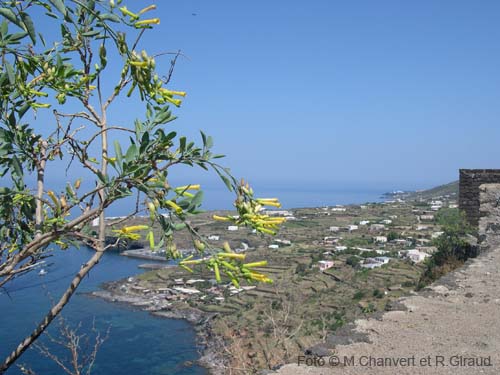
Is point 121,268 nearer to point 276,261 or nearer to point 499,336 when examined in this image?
point 276,261

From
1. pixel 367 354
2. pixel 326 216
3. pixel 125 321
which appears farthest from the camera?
pixel 326 216

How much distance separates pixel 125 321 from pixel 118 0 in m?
29.2

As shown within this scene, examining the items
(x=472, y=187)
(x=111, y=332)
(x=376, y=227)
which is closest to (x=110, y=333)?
(x=111, y=332)

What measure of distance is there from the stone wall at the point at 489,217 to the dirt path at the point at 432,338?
2373mm

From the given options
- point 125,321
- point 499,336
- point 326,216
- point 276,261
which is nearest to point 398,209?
point 326,216

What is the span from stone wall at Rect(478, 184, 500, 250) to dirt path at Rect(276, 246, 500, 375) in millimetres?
2373

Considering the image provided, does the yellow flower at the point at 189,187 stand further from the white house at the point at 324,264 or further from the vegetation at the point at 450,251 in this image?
the white house at the point at 324,264

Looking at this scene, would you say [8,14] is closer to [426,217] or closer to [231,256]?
[231,256]

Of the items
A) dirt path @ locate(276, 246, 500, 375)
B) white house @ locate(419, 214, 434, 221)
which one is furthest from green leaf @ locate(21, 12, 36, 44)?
→ white house @ locate(419, 214, 434, 221)

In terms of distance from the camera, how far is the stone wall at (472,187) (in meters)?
8.31

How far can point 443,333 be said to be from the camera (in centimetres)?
344

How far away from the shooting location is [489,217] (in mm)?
7109

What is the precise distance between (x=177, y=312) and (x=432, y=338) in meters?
Result: 28.7

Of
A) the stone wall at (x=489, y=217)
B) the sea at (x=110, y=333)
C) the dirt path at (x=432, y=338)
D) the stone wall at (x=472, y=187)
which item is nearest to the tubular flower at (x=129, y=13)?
the dirt path at (x=432, y=338)
